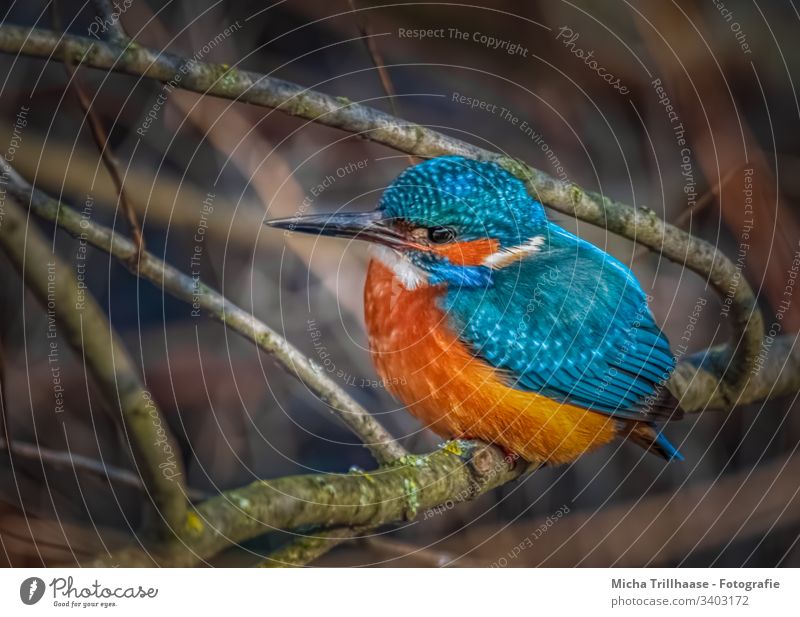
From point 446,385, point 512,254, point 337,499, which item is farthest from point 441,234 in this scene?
point 337,499

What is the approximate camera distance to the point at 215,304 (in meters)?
1.37

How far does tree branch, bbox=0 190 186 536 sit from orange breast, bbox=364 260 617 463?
1.26 ft

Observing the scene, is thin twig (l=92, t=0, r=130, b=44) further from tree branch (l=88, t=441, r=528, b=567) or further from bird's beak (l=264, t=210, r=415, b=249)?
tree branch (l=88, t=441, r=528, b=567)

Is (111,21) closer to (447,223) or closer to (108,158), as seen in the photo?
(108,158)

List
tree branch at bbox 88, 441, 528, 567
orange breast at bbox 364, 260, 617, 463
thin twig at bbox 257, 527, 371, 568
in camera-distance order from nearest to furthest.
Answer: tree branch at bbox 88, 441, 528, 567, thin twig at bbox 257, 527, 371, 568, orange breast at bbox 364, 260, 617, 463

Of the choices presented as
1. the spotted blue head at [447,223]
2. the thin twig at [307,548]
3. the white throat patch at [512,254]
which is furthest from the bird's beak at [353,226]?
the thin twig at [307,548]

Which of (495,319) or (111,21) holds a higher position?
(111,21)

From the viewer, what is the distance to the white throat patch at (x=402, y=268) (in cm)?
141

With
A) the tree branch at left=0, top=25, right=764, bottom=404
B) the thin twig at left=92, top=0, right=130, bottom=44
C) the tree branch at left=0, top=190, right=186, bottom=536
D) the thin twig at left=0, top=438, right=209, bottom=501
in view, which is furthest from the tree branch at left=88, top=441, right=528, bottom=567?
the thin twig at left=92, top=0, right=130, bottom=44

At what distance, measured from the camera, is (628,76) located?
5.02 feet

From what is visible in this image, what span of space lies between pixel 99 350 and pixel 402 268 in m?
0.51

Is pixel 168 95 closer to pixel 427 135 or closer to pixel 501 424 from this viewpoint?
pixel 427 135

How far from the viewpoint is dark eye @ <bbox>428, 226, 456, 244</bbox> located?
1.39 metres

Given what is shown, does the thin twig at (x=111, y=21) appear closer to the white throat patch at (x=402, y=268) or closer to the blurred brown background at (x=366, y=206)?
the blurred brown background at (x=366, y=206)
